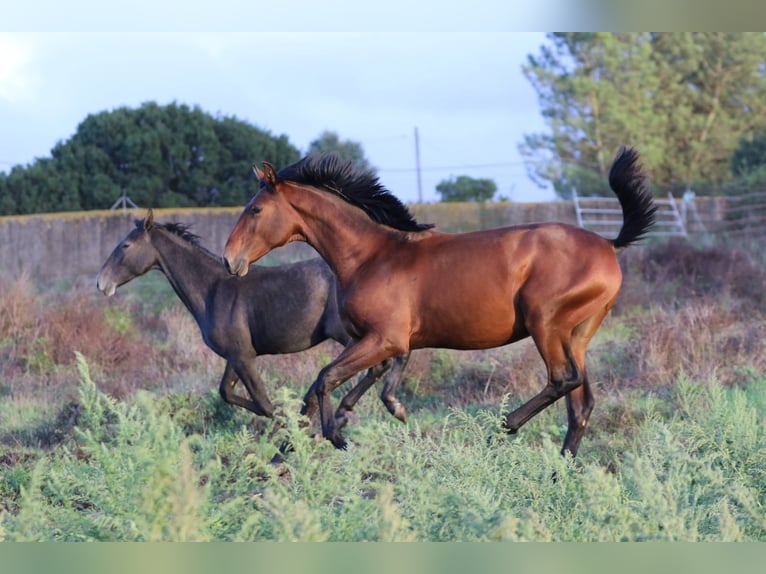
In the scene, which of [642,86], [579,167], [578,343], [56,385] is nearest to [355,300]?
[578,343]

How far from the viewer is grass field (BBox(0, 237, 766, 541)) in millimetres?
4051

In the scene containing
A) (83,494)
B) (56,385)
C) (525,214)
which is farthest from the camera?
(525,214)

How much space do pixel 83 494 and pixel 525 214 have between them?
21.1 meters

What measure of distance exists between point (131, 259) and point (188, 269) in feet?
1.74

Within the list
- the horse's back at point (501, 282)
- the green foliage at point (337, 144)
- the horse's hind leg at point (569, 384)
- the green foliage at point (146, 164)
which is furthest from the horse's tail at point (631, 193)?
the green foliage at point (337, 144)

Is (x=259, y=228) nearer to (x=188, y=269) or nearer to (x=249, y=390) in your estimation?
(x=249, y=390)

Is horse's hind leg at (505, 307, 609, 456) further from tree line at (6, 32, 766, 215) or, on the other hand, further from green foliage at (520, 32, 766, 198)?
green foliage at (520, 32, 766, 198)

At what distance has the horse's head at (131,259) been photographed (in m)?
8.85

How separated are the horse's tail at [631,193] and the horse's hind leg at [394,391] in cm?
182

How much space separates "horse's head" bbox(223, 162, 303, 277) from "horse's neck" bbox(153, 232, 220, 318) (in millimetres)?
1854

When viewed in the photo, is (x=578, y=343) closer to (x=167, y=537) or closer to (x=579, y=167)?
(x=167, y=537)

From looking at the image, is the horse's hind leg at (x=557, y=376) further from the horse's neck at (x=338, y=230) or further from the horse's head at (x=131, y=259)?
the horse's head at (x=131, y=259)

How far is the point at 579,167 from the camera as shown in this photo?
1502 inches

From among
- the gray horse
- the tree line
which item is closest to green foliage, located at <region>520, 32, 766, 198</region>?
the tree line
